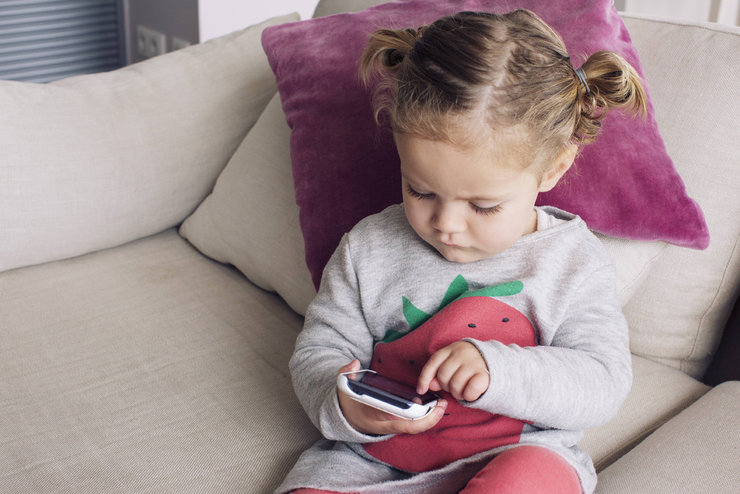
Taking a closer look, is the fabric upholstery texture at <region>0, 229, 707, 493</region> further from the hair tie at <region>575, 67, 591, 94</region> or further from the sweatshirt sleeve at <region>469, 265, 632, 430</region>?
the hair tie at <region>575, 67, 591, 94</region>

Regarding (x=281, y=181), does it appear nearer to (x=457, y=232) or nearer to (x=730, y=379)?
(x=457, y=232)

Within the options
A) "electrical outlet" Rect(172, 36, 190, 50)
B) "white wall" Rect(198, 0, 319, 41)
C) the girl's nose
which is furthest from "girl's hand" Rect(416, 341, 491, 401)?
"electrical outlet" Rect(172, 36, 190, 50)

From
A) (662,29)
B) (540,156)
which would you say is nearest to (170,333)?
(540,156)

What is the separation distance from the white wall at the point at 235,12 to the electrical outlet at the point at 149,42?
0.97ft

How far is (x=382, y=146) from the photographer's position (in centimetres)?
112

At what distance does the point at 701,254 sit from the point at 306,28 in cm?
72

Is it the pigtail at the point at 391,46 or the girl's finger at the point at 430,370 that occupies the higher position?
the pigtail at the point at 391,46

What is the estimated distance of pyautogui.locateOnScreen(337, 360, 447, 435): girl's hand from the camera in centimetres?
79

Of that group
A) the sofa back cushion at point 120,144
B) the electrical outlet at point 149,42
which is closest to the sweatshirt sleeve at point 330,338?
the sofa back cushion at point 120,144

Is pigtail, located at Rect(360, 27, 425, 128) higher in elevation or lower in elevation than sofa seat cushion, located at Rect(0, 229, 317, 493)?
higher

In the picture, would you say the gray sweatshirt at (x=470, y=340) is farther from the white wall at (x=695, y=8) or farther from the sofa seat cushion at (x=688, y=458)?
the white wall at (x=695, y=8)

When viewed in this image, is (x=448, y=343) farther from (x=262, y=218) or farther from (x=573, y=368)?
(x=262, y=218)

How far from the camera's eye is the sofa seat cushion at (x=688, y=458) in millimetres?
849

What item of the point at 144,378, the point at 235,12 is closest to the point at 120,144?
the point at 144,378
